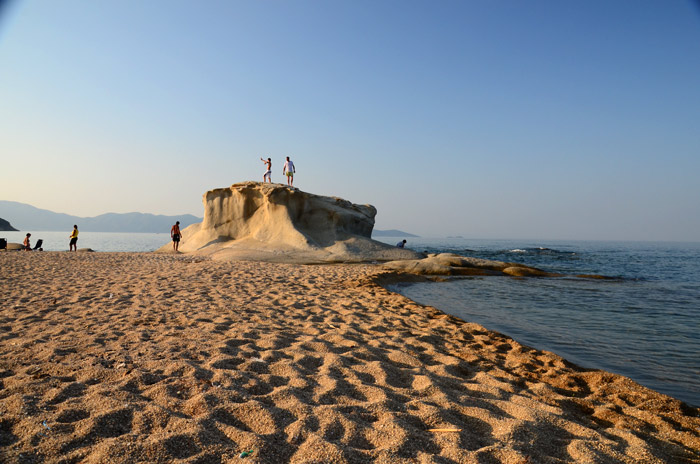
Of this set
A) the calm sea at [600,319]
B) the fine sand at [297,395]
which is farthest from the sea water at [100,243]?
the calm sea at [600,319]

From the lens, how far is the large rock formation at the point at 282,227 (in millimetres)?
19141

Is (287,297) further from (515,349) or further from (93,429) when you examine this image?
(93,429)

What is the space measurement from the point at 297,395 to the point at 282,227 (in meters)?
18.0

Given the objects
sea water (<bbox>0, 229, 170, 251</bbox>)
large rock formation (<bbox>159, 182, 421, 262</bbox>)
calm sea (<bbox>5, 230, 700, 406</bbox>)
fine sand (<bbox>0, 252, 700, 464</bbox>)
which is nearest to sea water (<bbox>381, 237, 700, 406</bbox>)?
calm sea (<bbox>5, 230, 700, 406</bbox>)

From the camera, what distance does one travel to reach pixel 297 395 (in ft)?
9.67

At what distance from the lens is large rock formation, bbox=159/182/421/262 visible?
62.8ft

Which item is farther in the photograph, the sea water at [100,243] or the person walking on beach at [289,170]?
the sea water at [100,243]

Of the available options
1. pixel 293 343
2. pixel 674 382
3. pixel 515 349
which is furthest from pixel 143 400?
pixel 674 382

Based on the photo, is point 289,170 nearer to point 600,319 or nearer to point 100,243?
point 600,319

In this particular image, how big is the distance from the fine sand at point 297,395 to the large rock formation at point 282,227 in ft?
42.2

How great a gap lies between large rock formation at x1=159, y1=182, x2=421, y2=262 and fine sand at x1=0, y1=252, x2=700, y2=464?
42.2 ft

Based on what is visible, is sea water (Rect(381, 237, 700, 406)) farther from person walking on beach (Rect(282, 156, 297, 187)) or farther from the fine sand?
person walking on beach (Rect(282, 156, 297, 187))

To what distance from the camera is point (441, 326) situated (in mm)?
6137

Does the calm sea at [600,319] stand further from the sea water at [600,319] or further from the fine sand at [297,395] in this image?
the fine sand at [297,395]
